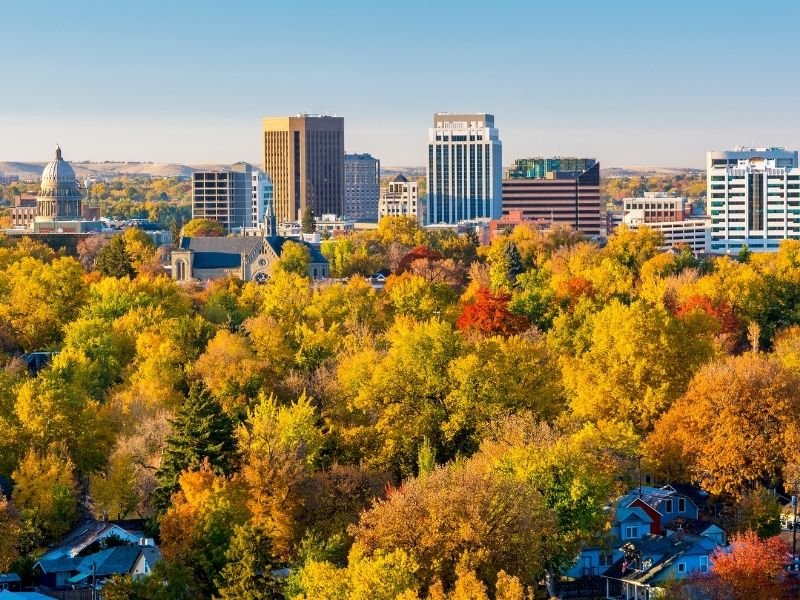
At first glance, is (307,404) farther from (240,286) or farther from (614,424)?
(240,286)

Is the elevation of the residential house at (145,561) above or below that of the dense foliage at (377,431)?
below

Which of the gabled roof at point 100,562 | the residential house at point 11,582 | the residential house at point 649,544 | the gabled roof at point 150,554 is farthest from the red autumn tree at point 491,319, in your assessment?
the residential house at point 11,582

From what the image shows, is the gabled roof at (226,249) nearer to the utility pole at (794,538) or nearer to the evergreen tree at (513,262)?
the evergreen tree at (513,262)

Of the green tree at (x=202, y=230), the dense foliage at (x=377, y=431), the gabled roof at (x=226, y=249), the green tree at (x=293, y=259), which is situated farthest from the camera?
the green tree at (x=202, y=230)

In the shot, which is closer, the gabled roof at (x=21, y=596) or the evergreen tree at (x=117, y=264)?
the gabled roof at (x=21, y=596)

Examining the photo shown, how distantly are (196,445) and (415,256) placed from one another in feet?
283

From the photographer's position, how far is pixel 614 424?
68.6 meters

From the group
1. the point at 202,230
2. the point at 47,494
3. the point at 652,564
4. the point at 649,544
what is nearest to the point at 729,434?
the point at 649,544

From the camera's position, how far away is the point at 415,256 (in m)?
148

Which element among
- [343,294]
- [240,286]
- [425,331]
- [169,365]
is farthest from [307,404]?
[240,286]

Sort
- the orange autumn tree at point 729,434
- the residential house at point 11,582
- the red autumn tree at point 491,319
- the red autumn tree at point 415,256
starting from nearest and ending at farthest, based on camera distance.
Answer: the residential house at point 11,582, the orange autumn tree at point 729,434, the red autumn tree at point 491,319, the red autumn tree at point 415,256

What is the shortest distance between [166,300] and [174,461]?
4295cm

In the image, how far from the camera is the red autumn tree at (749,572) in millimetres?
51906

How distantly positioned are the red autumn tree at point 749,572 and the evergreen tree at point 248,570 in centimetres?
1118
